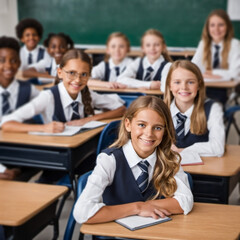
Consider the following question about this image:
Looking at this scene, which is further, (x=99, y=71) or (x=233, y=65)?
(x=233, y=65)

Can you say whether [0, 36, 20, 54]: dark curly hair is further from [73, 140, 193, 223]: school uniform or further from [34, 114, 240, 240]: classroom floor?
[73, 140, 193, 223]: school uniform

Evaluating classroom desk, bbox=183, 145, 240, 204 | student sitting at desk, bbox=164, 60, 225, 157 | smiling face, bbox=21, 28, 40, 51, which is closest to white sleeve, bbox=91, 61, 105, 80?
smiling face, bbox=21, 28, 40, 51

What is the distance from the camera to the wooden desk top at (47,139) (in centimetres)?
261

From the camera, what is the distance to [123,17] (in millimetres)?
7285

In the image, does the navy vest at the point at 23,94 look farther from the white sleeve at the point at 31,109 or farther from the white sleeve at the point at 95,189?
the white sleeve at the point at 95,189

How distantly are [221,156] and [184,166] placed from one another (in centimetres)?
31

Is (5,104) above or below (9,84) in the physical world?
below

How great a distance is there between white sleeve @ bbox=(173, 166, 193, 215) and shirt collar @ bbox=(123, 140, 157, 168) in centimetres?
12

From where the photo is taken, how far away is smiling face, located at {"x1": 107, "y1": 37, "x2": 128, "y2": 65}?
480cm

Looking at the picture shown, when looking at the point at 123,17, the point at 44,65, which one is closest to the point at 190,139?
the point at 44,65

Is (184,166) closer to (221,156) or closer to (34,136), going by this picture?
(221,156)

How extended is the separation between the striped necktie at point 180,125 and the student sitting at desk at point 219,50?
2.17m

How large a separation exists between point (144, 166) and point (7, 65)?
1681mm

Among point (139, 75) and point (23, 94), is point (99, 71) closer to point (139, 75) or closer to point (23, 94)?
point (139, 75)
